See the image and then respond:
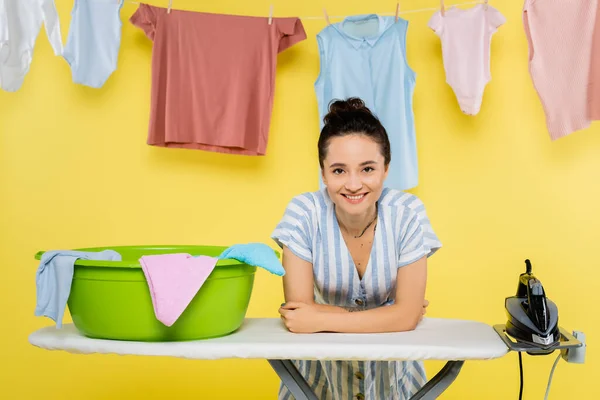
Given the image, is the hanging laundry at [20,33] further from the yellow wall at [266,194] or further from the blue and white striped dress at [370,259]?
the blue and white striped dress at [370,259]

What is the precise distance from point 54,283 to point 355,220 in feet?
2.45

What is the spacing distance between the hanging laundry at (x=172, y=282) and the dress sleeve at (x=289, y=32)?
1.72m

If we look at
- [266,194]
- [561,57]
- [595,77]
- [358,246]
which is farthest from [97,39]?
[595,77]

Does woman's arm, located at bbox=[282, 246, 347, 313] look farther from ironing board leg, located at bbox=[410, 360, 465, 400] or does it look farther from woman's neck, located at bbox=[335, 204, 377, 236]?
ironing board leg, located at bbox=[410, 360, 465, 400]

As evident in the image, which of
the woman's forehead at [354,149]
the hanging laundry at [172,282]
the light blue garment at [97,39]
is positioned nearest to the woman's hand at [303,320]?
the hanging laundry at [172,282]

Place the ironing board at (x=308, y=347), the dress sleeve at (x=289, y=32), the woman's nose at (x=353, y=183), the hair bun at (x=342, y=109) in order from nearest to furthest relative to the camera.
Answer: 1. the ironing board at (x=308, y=347)
2. the woman's nose at (x=353, y=183)
3. the hair bun at (x=342, y=109)
4. the dress sleeve at (x=289, y=32)

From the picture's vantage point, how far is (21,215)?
2.95m

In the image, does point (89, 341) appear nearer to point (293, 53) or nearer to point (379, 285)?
point (379, 285)

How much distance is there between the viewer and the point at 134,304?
1362 millimetres

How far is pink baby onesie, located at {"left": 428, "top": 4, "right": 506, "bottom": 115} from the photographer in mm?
2734

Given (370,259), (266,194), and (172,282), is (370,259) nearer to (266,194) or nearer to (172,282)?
(172,282)

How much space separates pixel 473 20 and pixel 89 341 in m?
2.12

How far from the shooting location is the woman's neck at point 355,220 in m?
1.69

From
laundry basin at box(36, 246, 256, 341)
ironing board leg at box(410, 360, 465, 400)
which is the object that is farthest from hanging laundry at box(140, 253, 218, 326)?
ironing board leg at box(410, 360, 465, 400)
